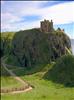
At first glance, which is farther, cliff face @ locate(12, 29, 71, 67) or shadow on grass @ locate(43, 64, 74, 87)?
cliff face @ locate(12, 29, 71, 67)

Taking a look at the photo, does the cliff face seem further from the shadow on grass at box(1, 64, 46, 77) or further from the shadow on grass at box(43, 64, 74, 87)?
the shadow on grass at box(43, 64, 74, 87)

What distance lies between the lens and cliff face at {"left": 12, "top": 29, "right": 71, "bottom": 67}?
11044 centimetres

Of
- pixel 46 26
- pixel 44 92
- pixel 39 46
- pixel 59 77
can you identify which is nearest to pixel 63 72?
pixel 59 77

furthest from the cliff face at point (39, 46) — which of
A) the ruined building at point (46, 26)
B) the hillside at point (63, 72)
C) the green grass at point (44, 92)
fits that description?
the green grass at point (44, 92)

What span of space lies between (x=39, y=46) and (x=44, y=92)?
47.3 m

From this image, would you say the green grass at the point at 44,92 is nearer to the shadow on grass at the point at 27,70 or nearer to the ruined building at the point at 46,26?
the shadow on grass at the point at 27,70

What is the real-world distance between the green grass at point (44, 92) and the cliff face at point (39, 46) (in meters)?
23.3

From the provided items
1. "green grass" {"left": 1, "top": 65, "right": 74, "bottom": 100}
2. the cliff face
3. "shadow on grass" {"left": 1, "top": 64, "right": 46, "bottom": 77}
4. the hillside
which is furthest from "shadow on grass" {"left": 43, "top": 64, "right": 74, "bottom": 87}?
the cliff face

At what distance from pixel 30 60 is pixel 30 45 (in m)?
5.16

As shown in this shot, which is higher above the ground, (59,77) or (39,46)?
(39,46)

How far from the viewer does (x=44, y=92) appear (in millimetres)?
66750

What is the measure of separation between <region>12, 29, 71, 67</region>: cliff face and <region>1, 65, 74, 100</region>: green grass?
76.5 ft

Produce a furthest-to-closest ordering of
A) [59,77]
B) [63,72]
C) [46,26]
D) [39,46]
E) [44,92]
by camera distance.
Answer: [46,26], [39,46], [63,72], [59,77], [44,92]

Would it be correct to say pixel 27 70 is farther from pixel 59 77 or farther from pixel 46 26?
pixel 59 77
